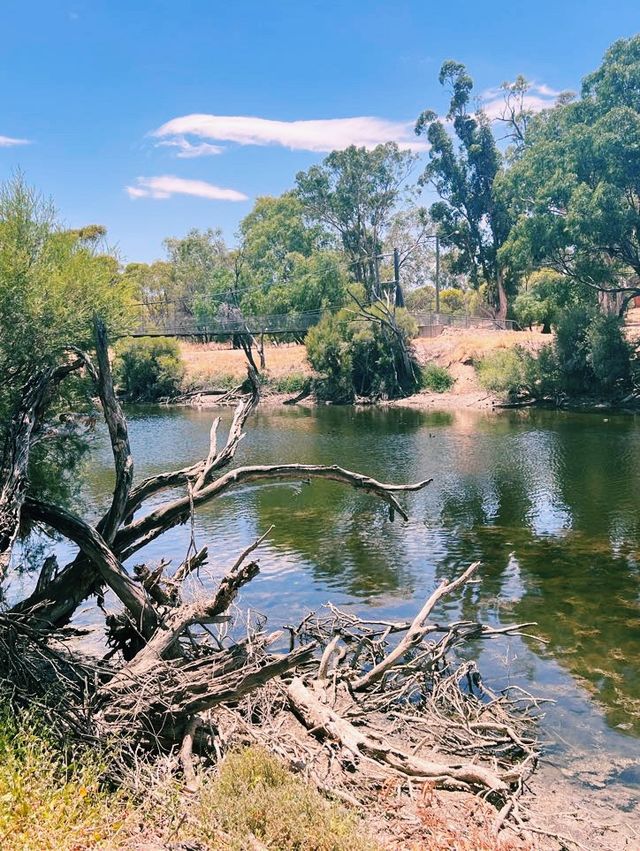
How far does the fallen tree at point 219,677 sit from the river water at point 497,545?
4.15 feet

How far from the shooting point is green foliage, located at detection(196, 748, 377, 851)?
18.5 ft

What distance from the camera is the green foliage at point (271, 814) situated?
18.5 ft

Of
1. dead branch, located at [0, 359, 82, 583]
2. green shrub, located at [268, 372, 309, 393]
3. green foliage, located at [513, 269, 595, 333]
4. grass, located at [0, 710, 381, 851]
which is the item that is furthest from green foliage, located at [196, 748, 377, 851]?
green shrub, located at [268, 372, 309, 393]

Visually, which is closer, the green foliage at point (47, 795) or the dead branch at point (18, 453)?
the green foliage at point (47, 795)

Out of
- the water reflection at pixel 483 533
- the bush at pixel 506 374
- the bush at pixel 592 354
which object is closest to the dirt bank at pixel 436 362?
the bush at pixel 506 374

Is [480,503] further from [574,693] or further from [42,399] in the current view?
[42,399]

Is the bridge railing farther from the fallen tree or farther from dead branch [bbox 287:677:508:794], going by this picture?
dead branch [bbox 287:677:508:794]

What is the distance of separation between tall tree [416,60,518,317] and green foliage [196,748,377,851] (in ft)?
213

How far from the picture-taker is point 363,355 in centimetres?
6025

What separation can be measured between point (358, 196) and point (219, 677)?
2635 inches

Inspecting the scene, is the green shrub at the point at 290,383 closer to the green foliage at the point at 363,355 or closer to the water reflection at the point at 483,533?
the green foliage at the point at 363,355

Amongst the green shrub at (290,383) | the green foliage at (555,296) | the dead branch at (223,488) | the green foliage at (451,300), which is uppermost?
the green foliage at (451,300)

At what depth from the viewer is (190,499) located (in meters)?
9.62

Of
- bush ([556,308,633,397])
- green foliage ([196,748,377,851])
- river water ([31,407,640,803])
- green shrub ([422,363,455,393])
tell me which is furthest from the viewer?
green shrub ([422,363,455,393])
